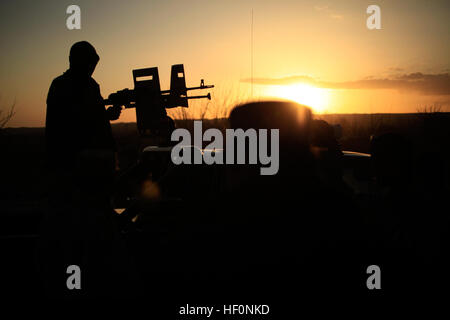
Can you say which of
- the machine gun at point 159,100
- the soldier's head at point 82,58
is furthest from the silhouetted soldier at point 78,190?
the machine gun at point 159,100

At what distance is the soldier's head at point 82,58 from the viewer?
383 cm

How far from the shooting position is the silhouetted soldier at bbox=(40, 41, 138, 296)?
3.12 meters

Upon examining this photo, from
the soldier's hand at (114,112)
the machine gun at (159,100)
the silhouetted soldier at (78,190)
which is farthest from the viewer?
the machine gun at (159,100)

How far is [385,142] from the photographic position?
2.76 meters

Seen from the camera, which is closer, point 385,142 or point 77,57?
point 385,142

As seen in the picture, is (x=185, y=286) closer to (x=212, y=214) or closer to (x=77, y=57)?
(x=212, y=214)

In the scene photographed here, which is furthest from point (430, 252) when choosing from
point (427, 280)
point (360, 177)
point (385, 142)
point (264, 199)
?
point (360, 177)

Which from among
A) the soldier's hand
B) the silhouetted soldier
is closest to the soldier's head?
the silhouetted soldier

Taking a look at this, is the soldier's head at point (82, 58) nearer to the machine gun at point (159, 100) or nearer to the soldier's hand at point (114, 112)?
the soldier's hand at point (114, 112)

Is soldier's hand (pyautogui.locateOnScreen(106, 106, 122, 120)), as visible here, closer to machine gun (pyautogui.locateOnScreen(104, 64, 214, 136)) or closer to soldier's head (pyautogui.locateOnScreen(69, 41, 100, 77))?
soldier's head (pyautogui.locateOnScreen(69, 41, 100, 77))

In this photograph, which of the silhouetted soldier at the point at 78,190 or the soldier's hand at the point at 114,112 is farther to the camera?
the soldier's hand at the point at 114,112

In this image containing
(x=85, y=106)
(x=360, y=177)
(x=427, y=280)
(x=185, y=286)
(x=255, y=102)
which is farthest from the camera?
(x=360, y=177)
